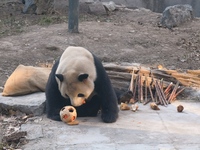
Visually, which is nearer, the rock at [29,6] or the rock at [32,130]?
the rock at [32,130]

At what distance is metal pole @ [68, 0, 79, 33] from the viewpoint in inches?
379

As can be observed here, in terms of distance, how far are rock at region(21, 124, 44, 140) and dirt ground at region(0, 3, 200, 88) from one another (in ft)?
7.76

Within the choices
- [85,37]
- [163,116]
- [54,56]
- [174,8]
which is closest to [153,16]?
[174,8]

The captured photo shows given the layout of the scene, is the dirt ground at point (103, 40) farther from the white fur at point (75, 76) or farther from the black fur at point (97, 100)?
the white fur at point (75, 76)

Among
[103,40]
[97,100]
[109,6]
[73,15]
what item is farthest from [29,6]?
[97,100]

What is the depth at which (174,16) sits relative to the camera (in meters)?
10.9

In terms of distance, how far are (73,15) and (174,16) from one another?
2529 mm

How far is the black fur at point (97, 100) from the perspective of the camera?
5238 mm

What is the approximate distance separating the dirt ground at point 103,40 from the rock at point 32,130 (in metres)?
2.36

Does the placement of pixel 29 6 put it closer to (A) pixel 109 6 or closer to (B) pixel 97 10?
(B) pixel 97 10

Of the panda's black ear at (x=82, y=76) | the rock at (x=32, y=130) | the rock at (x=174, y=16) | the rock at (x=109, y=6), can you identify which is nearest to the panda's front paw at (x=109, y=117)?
the panda's black ear at (x=82, y=76)

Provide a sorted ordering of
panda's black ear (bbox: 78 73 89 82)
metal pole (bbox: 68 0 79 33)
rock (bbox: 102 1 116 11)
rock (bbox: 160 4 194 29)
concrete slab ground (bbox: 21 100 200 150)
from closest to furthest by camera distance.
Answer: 1. concrete slab ground (bbox: 21 100 200 150)
2. panda's black ear (bbox: 78 73 89 82)
3. metal pole (bbox: 68 0 79 33)
4. rock (bbox: 160 4 194 29)
5. rock (bbox: 102 1 116 11)

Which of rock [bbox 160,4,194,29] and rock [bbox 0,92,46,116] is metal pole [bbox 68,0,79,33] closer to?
rock [bbox 160,4,194,29]

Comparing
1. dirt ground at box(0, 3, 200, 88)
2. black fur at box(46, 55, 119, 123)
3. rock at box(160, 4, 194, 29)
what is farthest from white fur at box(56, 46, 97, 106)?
rock at box(160, 4, 194, 29)
